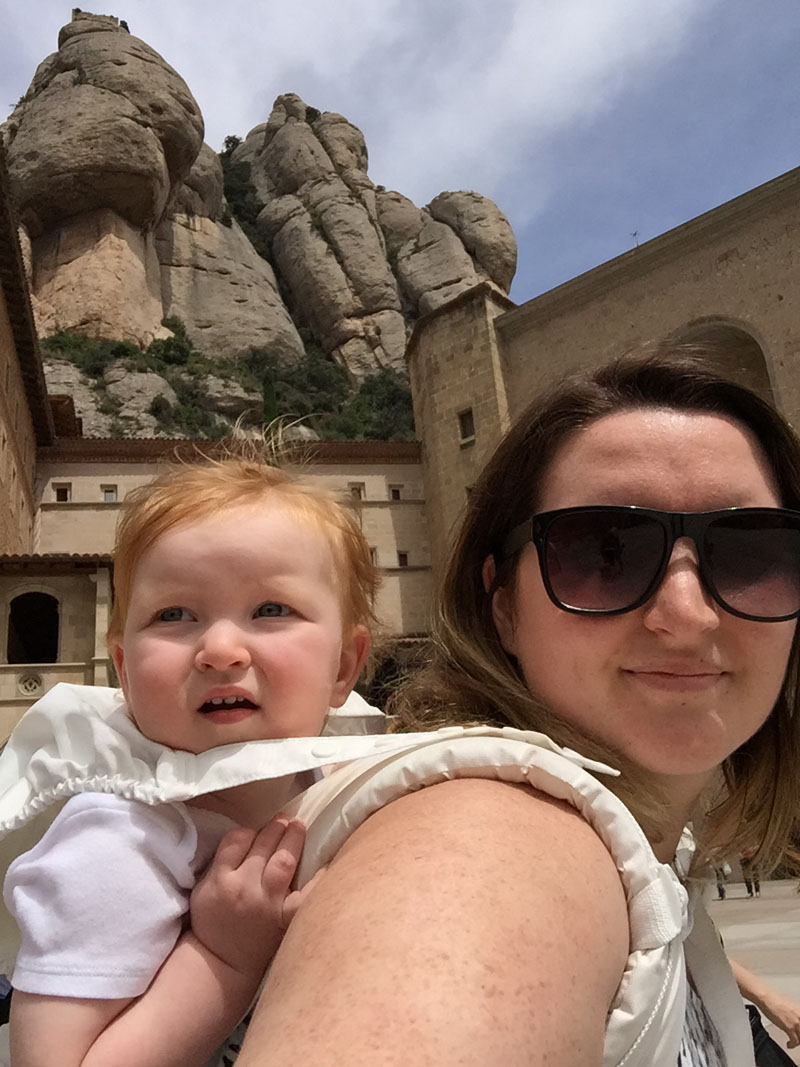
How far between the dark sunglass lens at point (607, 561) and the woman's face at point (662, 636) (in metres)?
0.03

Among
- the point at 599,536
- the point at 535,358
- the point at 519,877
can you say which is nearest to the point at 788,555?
the point at 599,536

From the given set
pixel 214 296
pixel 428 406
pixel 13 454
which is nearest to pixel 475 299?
pixel 428 406

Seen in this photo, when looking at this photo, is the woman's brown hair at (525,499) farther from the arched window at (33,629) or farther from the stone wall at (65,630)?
the arched window at (33,629)

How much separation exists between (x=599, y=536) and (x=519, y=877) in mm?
712

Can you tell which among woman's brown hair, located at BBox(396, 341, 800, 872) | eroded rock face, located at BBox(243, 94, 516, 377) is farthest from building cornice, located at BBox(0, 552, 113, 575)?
eroded rock face, located at BBox(243, 94, 516, 377)

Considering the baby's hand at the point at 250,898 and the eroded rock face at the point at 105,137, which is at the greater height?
the eroded rock face at the point at 105,137

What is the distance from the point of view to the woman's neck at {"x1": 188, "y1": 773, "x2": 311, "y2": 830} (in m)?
1.34

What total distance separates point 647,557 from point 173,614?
0.80 metres

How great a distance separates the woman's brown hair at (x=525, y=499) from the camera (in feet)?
4.99

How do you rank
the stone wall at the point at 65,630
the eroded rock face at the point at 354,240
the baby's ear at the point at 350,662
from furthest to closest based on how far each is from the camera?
the eroded rock face at the point at 354,240
the stone wall at the point at 65,630
the baby's ear at the point at 350,662

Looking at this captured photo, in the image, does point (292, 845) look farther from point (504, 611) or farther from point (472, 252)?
point (472, 252)

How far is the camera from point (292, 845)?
1117mm

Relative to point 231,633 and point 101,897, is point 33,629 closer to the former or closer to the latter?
point 231,633

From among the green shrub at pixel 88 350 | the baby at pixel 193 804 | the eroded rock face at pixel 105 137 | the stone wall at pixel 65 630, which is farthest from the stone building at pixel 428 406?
the eroded rock face at pixel 105 137
